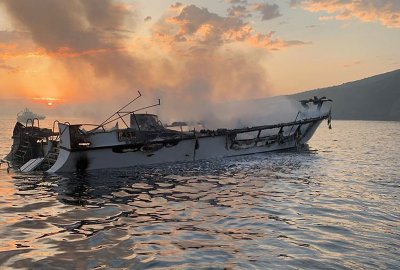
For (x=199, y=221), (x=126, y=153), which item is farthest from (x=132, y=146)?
(x=199, y=221)

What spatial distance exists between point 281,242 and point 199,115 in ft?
132

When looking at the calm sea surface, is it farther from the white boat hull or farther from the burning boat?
the burning boat

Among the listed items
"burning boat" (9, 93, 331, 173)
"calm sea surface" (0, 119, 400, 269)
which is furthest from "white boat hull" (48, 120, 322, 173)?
"calm sea surface" (0, 119, 400, 269)

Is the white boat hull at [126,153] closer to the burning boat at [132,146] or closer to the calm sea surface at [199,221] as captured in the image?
the burning boat at [132,146]

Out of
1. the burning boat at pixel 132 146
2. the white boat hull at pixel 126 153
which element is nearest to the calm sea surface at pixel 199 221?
the white boat hull at pixel 126 153

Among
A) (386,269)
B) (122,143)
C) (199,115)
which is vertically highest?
(199,115)

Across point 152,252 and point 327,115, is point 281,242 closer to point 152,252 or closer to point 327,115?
point 152,252

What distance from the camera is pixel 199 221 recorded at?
41.4 ft

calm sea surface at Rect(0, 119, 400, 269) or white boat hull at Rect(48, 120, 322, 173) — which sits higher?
white boat hull at Rect(48, 120, 322, 173)

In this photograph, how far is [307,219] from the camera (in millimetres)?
13102

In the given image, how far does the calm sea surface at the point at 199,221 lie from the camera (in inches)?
360

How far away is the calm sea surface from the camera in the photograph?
30.0 ft

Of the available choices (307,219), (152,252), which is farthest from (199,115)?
(152,252)

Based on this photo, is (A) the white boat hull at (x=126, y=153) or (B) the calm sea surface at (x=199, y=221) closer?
(B) the calm sea surface at (x=199, y=221)
